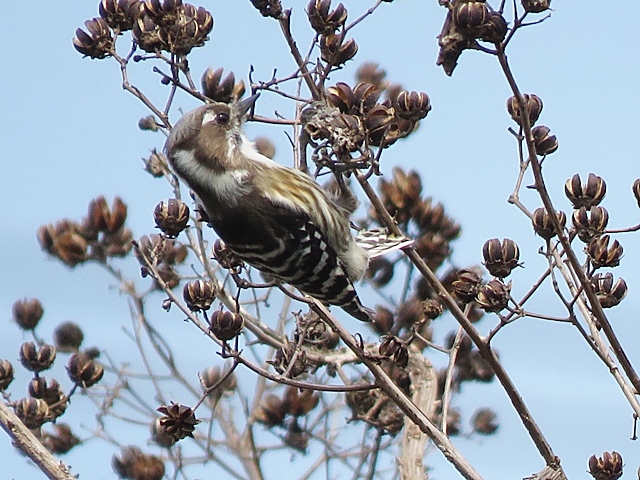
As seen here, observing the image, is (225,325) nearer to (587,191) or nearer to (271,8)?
(271,8)

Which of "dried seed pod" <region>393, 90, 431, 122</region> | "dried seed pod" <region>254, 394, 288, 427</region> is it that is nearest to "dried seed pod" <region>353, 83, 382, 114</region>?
"dried seed pod" <region>393, 90, 431, 122</region>

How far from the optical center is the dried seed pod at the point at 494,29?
356cm

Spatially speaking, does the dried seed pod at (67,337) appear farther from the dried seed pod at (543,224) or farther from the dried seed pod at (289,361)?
the dried seed pod at (543,224)

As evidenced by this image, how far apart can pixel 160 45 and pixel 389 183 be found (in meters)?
1.71

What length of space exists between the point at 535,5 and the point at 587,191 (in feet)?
2.77

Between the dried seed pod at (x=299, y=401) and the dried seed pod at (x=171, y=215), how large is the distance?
1.99 meters

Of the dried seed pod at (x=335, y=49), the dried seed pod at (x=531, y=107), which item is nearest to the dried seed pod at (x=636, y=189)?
the dried seed pod at (x=531, y=107)

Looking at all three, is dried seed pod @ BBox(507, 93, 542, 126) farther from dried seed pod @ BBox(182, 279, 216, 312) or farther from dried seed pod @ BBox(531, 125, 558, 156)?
dried seed pod @ BBox(182, 279, 216, 312)

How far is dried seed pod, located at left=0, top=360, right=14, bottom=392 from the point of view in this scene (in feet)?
16.3

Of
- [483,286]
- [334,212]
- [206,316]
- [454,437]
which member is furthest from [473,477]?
[454,437]

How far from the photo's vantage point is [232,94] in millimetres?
5258

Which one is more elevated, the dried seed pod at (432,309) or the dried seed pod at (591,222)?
the dried seed pod at (591,222)

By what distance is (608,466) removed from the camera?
4.08 meters

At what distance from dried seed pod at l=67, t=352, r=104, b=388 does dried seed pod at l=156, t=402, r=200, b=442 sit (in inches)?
55.8
